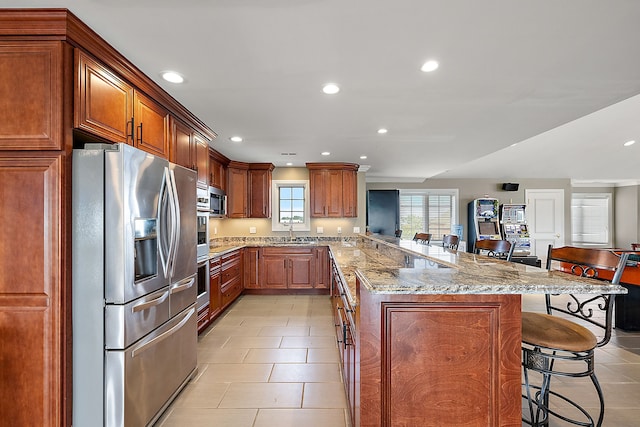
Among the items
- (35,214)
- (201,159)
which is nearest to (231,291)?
(201,159)

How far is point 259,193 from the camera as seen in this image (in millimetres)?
5598

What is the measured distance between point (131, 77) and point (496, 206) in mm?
7879

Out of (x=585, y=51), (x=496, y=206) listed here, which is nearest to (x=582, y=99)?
(x=585, y=51)

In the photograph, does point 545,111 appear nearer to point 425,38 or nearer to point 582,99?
point 582,99

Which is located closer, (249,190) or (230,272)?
(230,272)

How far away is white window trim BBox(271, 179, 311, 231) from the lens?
5.77 meters

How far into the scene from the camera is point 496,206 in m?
7.50

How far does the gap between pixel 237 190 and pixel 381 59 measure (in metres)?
4.05

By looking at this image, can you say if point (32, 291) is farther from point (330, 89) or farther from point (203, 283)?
point (330, 89)

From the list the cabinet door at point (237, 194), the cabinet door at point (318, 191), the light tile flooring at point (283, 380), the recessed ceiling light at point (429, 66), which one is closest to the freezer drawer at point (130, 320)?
the light tile flooring at point (283, 380)

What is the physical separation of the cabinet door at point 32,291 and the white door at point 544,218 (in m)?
9.29

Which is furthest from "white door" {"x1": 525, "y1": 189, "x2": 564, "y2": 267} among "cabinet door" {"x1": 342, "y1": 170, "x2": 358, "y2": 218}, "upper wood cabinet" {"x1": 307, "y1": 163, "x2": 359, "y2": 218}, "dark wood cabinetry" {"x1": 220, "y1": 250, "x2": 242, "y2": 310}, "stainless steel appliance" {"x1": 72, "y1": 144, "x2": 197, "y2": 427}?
"stainless steel appliance" {"x1": 72, "y1": 144, "x2": 197, "y2": 427}

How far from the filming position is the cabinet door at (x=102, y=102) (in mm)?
1639

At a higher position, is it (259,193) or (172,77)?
(172,77)
